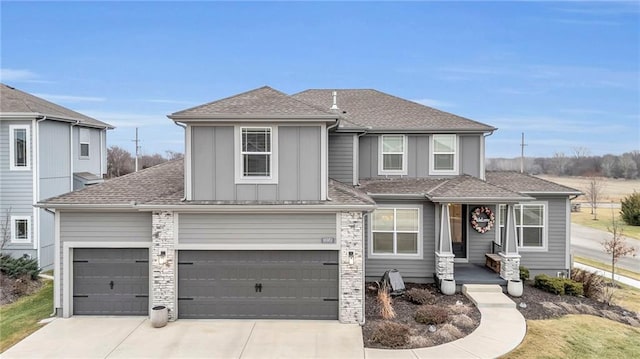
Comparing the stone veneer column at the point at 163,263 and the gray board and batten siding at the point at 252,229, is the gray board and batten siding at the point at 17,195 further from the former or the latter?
the gray board and batten siding at the point at 252,229

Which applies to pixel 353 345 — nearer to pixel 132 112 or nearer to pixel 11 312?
pixel 11 312

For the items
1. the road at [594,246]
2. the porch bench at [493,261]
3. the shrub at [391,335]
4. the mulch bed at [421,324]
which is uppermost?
the porch bench at [493,261]

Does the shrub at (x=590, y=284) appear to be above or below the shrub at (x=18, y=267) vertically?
below

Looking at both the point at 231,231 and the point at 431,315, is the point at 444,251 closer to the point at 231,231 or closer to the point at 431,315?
the point at 431,315

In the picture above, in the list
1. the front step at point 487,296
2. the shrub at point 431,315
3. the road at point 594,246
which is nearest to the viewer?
the shrub at point 431,315

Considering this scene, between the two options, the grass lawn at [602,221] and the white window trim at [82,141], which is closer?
the white window trim at [82,141]

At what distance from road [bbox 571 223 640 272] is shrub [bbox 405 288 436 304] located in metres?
13.6

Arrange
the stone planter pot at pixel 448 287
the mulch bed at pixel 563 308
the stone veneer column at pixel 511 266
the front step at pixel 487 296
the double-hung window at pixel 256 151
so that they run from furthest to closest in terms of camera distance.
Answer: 1. the stone veneer column at pixel 511 266
2. the stone planter pot at pixel 448 287
3. the front step at pixel 487 296
4. the mulch bed at pixel 563 308
5. the double-hung window at pixel 256 151

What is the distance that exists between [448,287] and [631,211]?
2931 cm

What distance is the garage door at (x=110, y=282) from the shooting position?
9789mm

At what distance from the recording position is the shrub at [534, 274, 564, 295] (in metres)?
11.6

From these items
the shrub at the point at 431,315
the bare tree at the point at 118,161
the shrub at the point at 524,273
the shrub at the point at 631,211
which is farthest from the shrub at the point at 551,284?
the bare tree at the point at 118,161

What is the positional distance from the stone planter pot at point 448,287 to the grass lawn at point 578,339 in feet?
7.21

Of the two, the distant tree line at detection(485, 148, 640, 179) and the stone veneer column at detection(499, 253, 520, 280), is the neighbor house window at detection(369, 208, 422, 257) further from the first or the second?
the distant tree line at detection(485, 148, 640, 179)
